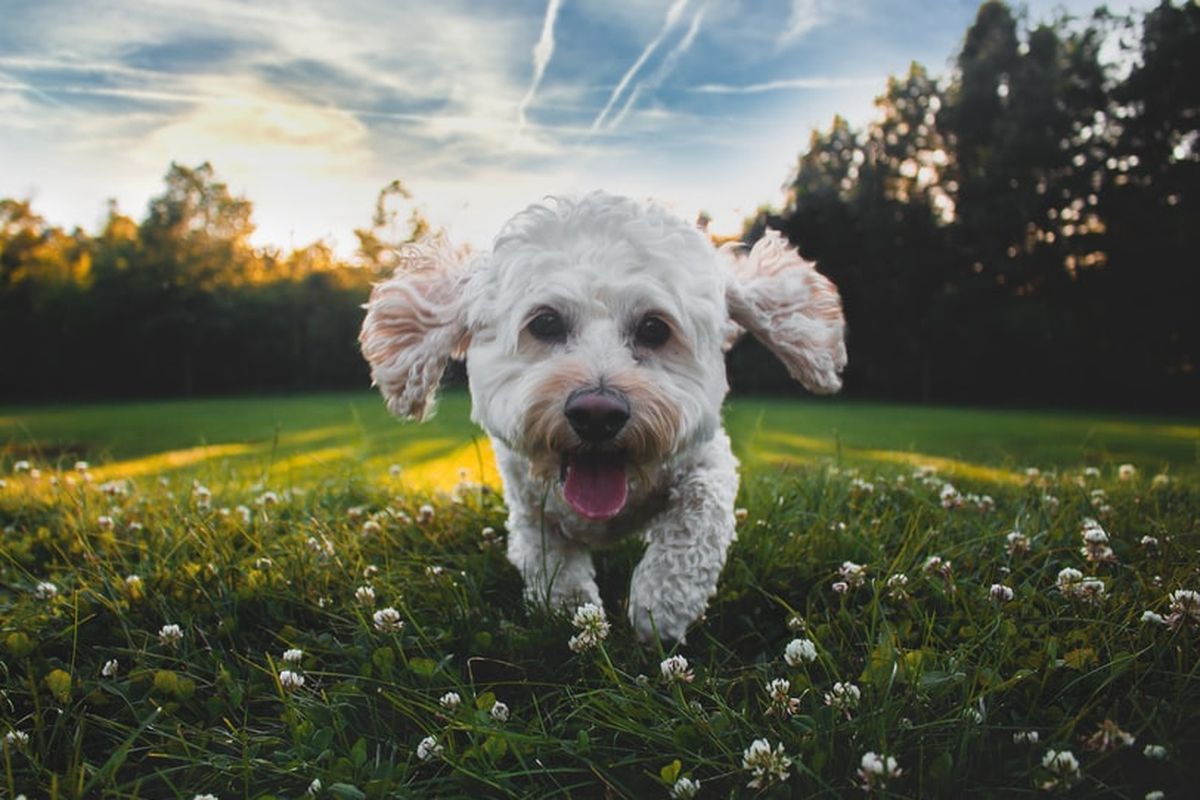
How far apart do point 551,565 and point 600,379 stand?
865 millimetres

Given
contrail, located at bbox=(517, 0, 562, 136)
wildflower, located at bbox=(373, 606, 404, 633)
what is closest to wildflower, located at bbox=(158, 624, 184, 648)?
wildflower, located at bbox=(373, 606, 404, 633)

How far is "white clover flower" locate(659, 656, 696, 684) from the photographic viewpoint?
7.42 feet

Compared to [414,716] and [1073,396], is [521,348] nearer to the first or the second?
[414,716]

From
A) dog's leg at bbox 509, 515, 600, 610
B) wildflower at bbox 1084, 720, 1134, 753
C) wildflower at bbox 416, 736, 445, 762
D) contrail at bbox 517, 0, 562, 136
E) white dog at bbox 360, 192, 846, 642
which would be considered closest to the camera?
wildflower at bbox 1084, 720, 1134, 753

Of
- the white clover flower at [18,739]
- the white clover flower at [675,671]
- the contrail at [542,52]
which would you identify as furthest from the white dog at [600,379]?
the contrail at [542,52]

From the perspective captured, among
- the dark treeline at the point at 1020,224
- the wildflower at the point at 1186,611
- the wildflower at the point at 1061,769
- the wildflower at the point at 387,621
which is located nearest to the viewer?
the wildflower at the point at 1061,769

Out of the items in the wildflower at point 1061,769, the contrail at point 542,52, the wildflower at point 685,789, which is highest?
the contrail at point 542,52

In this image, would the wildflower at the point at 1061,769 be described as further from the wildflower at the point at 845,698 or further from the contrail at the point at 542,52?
the contrail at the point at 542,52

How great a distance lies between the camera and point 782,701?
2.10 meters

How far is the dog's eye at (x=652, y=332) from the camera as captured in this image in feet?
10.3

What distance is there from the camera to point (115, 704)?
2432mm

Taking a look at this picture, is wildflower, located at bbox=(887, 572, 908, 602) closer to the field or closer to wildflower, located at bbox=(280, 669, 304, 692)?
the field

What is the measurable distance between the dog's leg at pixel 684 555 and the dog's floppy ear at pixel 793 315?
72 centimetres

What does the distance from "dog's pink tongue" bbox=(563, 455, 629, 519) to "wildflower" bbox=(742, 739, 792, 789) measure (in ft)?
3.68
